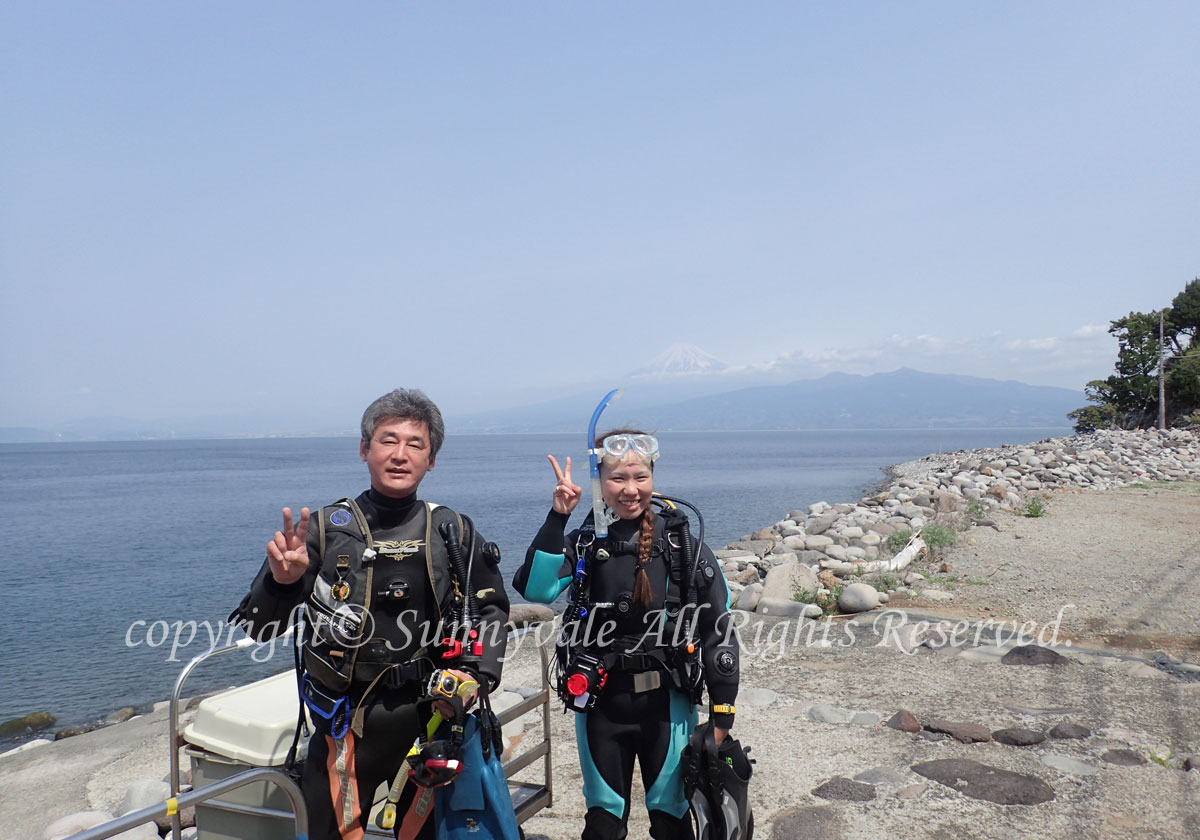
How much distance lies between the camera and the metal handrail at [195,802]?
202cm

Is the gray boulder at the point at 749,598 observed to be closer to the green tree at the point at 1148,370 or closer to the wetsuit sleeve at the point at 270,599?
the wetsuit sleeve at the point at 270,599

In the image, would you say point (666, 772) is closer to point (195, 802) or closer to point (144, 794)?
point (195, 802)

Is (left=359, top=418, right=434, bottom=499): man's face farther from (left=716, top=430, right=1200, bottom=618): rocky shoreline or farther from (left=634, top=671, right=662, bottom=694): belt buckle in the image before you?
(left=716, top=430, right=1200, bottom=618): rocky shoreline

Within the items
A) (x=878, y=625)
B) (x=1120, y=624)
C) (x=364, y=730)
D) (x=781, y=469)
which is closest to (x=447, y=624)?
(x=364, y=730)

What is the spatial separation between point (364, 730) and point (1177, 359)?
156 ft

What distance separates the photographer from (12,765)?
7.64m

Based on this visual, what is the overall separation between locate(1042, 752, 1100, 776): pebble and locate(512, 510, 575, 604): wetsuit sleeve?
3416 mm

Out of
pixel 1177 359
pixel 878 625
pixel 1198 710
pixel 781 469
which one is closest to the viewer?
pixel 1198 710

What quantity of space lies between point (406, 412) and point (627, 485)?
0.96 metres

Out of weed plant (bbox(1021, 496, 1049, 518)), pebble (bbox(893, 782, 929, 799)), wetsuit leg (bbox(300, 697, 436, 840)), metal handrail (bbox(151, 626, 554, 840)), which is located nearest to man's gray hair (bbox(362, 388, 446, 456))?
metal handrail (bbox(151, 626, 554, 840))

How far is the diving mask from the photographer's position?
344 centimetres

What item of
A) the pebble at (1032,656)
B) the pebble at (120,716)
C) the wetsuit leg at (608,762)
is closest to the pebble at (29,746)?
the pebble at (120,716)

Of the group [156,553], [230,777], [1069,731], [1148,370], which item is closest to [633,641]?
[230,777]

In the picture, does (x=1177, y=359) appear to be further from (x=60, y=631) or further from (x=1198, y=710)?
(x=60, y=631)
